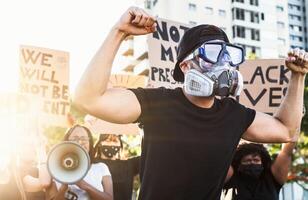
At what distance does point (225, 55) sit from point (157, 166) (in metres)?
0.64

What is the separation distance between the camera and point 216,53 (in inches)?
114

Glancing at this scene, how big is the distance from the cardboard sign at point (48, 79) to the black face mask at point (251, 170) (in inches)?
129

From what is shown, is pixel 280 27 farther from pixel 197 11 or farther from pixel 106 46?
pixel 106 46

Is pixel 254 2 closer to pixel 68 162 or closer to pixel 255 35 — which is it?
pixel 255 35

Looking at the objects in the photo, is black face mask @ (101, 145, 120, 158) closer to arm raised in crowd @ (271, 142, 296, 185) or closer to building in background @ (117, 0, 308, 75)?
arm raised in crowd @ (271, 142, 296, 185)

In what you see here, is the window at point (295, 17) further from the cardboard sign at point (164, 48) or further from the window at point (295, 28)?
the cardboard sign at point (164, 48)

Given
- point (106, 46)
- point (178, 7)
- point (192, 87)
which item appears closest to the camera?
point (106, 46)

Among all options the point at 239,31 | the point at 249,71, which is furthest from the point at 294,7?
the point at 249,71

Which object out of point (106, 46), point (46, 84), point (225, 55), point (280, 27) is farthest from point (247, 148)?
point (280, 27)

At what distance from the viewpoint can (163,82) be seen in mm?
7328

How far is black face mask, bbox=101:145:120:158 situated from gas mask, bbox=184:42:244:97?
338 cm

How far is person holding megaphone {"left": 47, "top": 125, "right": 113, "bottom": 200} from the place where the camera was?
16.0 ft

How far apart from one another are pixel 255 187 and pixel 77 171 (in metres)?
1.47

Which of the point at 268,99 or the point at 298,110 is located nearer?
the point at 298,110
